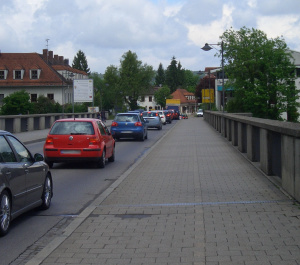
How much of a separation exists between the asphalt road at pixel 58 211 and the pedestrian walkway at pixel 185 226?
0.99 feet

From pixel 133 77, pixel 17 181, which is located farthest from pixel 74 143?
pixel 133 77

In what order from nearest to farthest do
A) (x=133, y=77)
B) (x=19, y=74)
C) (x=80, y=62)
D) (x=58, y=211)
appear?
(x=58, y=211) → (x=19, y=74) → (x=133, y=77) → (x=80, y=62)

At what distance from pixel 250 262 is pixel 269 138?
7.06 metres

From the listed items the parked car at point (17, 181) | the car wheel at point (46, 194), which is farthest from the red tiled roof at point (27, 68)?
the parked car at point (17, 181)

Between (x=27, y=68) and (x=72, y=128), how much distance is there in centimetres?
6662

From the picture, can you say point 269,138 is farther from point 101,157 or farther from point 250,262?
point 250,262

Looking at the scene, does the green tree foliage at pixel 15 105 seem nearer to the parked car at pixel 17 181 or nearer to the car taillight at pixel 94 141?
the car taillight at pixel 94 141

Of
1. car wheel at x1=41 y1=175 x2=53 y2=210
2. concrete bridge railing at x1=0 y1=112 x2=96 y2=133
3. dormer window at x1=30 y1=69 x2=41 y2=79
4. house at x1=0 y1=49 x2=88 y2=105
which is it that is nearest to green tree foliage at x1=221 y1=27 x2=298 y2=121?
concrete bridge railing at x1=0 y1=112 x2=96 y2=133

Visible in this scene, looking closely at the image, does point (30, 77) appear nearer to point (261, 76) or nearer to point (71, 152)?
point (261, 76)

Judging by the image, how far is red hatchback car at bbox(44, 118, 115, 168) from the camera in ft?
49.7

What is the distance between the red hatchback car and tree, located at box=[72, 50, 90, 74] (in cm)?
13009

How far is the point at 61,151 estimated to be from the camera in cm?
1512

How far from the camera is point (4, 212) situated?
22.5 ft

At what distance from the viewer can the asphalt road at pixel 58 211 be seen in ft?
21.1
